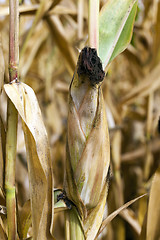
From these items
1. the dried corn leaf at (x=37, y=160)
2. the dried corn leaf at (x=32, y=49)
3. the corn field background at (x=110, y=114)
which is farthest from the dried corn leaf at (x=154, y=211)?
the dried corn leaf at (x=32, y=49)

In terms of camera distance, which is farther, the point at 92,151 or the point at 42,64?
the point at 42,64

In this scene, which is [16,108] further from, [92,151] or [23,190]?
[23,190]

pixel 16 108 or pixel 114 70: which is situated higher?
pixel 114 70

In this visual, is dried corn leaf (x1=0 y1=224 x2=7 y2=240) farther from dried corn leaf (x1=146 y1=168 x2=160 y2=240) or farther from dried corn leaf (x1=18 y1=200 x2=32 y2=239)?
dried corn leaf (x1=146 y1=168 x2=160 y2=240)

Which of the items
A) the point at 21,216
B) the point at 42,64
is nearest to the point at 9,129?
the point at 21,216

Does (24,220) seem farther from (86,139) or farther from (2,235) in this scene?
(86,139)

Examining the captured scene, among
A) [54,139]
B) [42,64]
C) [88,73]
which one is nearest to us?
[88,73]

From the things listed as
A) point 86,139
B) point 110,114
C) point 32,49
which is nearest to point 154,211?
point 86,139

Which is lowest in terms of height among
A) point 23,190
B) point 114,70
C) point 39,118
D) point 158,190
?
point 23,190
